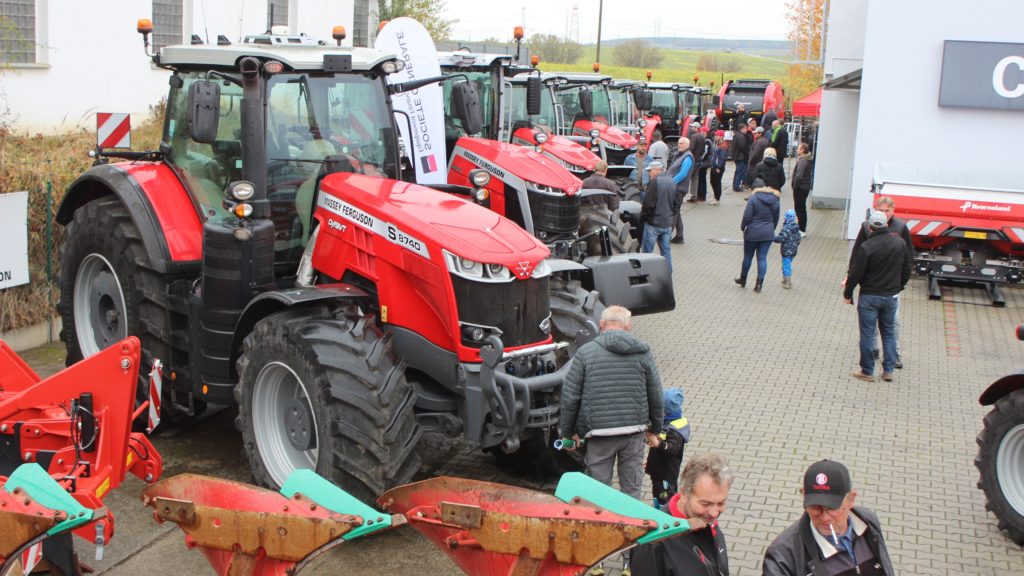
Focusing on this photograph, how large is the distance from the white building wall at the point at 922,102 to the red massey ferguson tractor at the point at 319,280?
1101 cm

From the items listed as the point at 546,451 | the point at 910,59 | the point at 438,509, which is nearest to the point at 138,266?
the point at 546,451

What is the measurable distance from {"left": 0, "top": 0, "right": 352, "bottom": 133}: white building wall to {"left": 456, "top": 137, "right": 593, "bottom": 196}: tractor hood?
7157 millimetres

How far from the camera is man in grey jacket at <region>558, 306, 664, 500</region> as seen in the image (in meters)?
5.85

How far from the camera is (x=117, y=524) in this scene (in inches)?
249

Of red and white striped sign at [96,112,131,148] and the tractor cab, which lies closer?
the tractor cab

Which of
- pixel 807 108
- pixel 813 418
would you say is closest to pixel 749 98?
pixel 807 108

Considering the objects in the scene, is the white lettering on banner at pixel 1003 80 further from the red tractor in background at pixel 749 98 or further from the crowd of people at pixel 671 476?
the red tractor in background at pixel 749 98

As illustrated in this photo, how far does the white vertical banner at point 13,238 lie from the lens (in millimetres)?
9562

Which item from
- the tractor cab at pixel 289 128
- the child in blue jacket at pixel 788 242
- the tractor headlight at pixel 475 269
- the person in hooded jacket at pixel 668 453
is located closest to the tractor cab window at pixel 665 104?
the child in blue jacket at pixel 788 242

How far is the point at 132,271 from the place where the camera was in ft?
23.6

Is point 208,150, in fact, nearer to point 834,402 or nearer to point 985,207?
point 834,402

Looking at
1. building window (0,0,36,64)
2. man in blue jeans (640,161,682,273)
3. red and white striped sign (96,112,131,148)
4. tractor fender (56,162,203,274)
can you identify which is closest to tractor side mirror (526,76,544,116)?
man in blue jeans (640,161,682,273)

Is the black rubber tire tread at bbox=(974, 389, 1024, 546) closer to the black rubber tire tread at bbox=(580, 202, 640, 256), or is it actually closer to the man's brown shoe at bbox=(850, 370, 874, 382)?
the man's brown shoe at bbox=(850, 370, 874, 382)

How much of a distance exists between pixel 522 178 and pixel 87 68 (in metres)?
11.7
